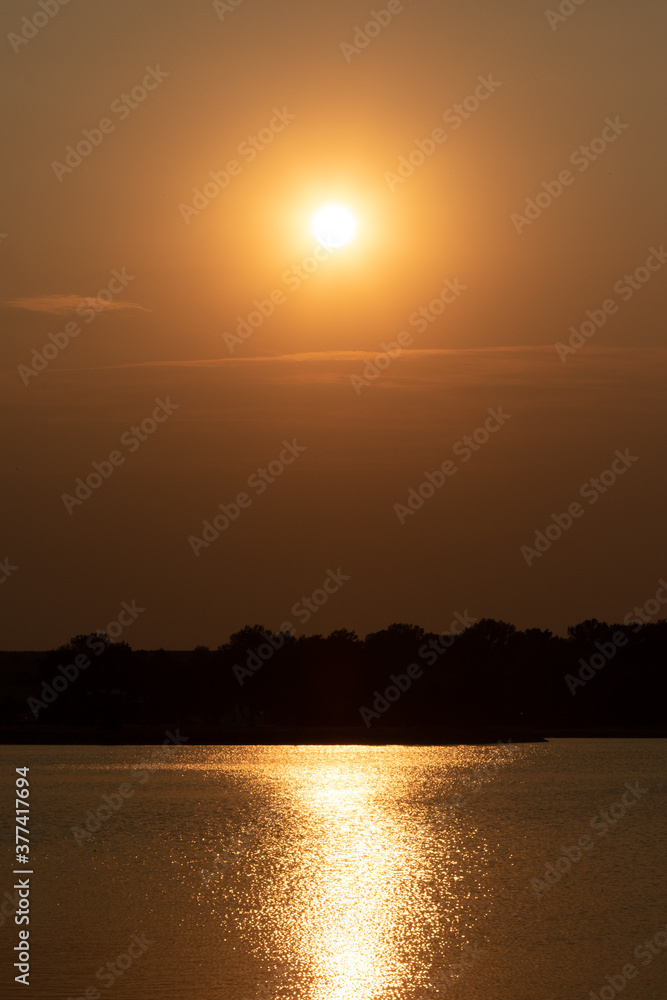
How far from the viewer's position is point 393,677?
521 ft

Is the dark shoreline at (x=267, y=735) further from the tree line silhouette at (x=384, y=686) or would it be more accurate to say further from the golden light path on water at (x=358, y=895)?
the golden light path on water at (x=358, y=895)

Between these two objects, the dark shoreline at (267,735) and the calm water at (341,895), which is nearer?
the calm water at (341,895)

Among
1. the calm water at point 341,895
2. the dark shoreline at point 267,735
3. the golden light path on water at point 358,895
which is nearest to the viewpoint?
the calm water at point 341,895

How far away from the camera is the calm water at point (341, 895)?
25219mm

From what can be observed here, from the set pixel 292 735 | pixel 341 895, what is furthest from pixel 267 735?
pixel 341 895

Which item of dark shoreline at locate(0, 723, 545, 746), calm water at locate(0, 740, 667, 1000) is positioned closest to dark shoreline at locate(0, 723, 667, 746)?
dark shoreline at locate(0, 723, 545, 746)

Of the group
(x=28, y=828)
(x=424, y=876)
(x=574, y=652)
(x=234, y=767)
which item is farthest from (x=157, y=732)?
(x=424, y=876)

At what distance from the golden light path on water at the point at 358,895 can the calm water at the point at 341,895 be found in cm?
9

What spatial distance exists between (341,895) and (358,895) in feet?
1.47

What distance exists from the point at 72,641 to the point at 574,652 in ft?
196

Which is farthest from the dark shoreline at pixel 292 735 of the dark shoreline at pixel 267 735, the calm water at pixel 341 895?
the calm water at pixel 341 895

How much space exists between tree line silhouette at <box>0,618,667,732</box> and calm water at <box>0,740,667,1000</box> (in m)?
71.6

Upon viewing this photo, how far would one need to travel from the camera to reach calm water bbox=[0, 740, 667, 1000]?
82.7 feet

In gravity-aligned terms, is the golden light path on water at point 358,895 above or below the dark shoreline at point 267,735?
below
